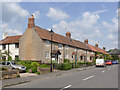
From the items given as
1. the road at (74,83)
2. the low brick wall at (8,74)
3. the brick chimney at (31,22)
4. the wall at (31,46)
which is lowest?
the road at (74,83)

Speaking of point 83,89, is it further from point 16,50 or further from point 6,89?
point 16,50

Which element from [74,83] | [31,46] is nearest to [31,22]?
[31,46]

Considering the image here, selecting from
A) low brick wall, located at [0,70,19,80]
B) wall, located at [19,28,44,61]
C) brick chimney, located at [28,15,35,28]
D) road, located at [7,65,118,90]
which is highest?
brick chimney, located at [28,15,35,28]

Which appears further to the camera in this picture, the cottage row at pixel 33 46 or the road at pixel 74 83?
the cottage row at pixel 33 46

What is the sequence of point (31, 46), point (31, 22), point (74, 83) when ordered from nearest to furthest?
point (74, 83) → point (31, 46) → point (31, 22)

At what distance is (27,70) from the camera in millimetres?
20734

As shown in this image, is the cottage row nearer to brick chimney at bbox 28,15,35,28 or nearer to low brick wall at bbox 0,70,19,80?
brick chimney at bbox 28,15,35,28

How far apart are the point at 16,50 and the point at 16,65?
15168 mm

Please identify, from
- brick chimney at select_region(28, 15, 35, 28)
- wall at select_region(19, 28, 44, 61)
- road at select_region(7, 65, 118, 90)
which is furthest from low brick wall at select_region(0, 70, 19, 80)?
brick chimney at select_region(28, 15, 35, 28)

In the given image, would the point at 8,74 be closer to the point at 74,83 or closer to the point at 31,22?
the point at 74,83

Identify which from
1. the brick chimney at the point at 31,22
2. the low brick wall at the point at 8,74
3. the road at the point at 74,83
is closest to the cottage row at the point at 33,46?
the brick chimney at the point at 31,22

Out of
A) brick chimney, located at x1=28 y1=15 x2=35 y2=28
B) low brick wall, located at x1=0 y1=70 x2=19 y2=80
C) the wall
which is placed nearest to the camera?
low brick wall, located at x1=0 y1=70 x2=19 y2=80

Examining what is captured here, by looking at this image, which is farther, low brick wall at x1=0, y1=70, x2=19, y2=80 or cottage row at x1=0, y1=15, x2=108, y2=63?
cottage row at x1=0, y1=15, x2=108, y2=63

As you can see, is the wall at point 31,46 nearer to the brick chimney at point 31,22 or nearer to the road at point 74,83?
the brick chimney at point 31,22
